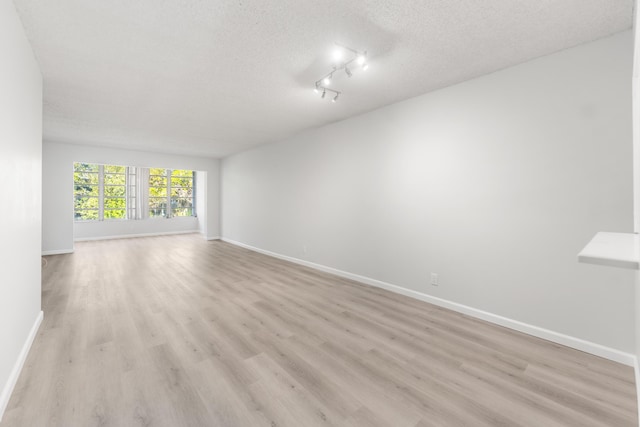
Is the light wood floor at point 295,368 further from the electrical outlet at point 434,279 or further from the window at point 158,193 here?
the window at point 158,193

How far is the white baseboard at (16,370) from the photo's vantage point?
158 centimetres

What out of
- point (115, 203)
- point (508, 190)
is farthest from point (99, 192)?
point (508, 190)

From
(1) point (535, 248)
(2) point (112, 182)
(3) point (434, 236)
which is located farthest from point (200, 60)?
(2) point (112, 182)

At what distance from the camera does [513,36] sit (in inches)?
86.0

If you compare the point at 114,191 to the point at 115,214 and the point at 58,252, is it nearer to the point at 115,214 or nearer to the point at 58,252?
the point at 115,214

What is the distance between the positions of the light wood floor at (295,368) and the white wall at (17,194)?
214 mm

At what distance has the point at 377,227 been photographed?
3.90m

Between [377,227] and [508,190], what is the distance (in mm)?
1646

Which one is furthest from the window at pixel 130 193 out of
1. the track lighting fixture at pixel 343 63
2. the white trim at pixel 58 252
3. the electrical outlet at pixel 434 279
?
the electrical outlet at pixel 434 279

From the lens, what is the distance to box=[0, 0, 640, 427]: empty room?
1717mm

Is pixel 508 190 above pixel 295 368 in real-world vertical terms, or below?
above

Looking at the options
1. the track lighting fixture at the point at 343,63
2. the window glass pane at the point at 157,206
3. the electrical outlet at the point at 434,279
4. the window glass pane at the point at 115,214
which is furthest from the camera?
the window glass pane at the point at 157,206

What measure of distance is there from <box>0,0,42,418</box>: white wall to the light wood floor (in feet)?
0.70

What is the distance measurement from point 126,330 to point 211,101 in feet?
9.23
